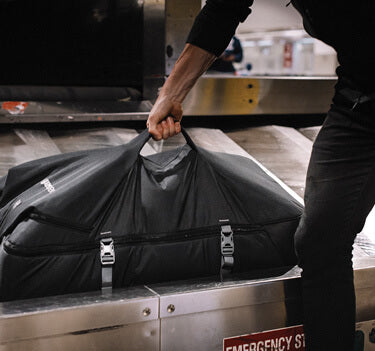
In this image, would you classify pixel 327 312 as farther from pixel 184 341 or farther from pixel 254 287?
pixel 184 341

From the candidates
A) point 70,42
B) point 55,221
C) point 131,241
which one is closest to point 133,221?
point 131,241

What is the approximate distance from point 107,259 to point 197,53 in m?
0.49

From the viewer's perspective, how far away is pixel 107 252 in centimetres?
108

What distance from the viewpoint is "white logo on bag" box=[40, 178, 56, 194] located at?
1.12 metres

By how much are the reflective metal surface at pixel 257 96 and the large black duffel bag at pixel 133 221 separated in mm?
1062

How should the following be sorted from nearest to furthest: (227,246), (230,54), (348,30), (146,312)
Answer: (348,30)
(146,312)
(227,246)
(230,54)

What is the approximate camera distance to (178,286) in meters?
1.14

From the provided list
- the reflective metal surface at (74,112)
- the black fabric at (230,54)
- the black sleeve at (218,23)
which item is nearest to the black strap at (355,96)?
the black sleeve at (218,23)

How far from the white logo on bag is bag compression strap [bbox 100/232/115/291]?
0.49 ft

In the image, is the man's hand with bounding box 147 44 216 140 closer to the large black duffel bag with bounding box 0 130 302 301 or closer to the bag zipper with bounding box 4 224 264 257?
the large black duffel bag with bounding box 0 130 302 301

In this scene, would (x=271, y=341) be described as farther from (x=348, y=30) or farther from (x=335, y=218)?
(x=348, y=30)

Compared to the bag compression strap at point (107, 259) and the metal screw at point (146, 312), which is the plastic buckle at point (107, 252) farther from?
the metal screw at point (146, 312)

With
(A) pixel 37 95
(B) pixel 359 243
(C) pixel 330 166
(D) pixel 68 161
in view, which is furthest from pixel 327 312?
(A) pixel 37 95

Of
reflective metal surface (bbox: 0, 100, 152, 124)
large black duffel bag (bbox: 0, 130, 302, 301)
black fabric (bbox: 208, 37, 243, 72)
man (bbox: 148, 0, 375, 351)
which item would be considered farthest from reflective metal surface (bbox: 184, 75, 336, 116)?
black fabric (bbox: 208, 37, 243, 72)
